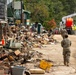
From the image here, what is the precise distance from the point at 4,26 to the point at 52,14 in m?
51.6

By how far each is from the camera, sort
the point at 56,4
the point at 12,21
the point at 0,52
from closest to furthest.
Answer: the point at 0,52, the point at 12,21, the point at 56,4

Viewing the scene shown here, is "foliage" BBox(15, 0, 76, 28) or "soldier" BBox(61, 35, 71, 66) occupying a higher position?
"foliage" BBox(15, 0, 76, 28)

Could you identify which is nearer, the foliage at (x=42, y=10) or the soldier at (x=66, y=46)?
the soldier at (x=66, y=46)

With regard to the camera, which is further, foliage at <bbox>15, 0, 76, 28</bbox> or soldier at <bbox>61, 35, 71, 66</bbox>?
foliage at <bbox>15, 0, 76, 28</bbox>

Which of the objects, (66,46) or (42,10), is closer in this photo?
(66,46)

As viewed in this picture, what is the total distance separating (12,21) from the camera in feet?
134

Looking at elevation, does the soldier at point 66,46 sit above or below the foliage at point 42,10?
below

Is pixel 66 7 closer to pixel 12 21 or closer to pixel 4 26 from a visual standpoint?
pixel 12 21

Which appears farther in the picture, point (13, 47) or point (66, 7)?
point (66, 7)

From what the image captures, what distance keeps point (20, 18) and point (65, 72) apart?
2762 cm

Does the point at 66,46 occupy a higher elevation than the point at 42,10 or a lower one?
lower

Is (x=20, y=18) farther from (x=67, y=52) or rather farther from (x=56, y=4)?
(x=56, y=4)

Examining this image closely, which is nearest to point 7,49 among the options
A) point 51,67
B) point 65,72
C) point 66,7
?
point 51,67

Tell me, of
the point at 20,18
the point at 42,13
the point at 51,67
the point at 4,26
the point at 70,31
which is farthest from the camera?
the point at 42,13
